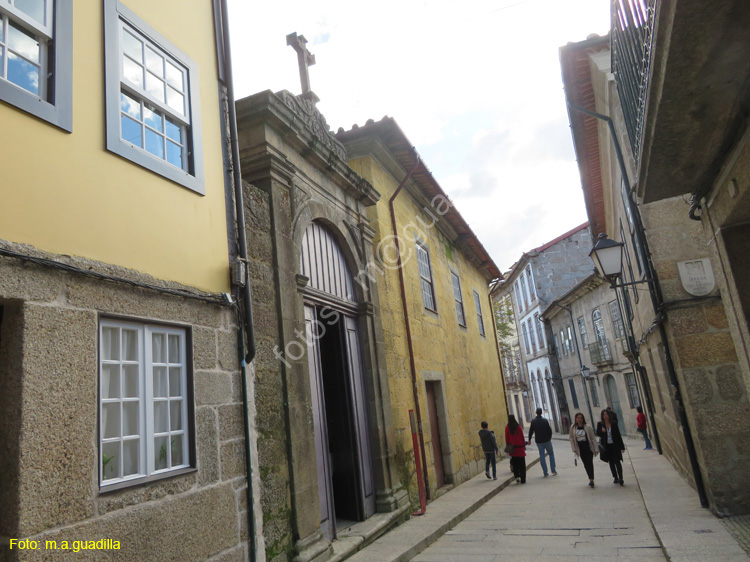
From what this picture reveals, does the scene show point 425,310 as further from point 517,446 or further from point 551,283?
point 551,283

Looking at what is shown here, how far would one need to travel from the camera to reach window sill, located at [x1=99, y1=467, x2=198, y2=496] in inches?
124

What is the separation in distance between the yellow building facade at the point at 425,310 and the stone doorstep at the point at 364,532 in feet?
2.51

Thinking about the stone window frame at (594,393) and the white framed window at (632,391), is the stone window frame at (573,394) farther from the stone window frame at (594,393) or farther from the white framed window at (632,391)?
the white framed window at (632,391)

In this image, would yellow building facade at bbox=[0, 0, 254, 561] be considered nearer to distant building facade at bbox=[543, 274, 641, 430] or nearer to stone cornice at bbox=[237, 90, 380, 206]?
stone cornice at bbox=[237, 90, 380, 206]

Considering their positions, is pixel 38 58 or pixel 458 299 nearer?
pixel 38 58

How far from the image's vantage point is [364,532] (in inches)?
240

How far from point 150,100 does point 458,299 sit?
35.8ft

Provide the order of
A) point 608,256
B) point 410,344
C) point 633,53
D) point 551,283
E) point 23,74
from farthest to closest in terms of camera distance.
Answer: point 551,283, point 410,344, point 608,256, point 633,53, point 23,74

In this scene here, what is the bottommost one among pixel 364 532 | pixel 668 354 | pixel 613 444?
pixel 364 532

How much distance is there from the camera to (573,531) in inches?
255

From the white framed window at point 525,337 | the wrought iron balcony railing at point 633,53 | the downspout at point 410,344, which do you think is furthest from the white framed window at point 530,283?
the wrought iron balcony railing at point 633,53

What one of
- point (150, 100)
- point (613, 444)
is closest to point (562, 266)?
point (613, 444)

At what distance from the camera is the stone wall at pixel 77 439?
2.74m

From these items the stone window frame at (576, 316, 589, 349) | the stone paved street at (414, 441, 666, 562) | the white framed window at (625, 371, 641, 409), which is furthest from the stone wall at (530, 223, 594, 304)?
the stone paved street at (414, 441, 666, 562)
